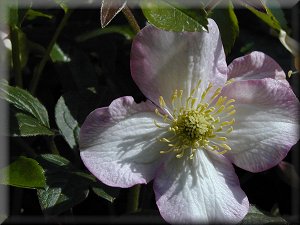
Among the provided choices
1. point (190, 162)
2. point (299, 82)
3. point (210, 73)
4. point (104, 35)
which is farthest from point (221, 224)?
point (104, 35)

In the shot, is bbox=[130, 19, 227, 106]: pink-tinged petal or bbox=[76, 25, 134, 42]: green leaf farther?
bbox=[76, 25, 134, 42]: green leaf

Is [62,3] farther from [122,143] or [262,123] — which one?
[262,123]

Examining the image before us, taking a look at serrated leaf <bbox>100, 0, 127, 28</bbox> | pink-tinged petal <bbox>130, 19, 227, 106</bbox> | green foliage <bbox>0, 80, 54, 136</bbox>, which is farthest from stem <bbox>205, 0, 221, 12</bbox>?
green foliage <bbox>0, 80, 54, 136</bbox>

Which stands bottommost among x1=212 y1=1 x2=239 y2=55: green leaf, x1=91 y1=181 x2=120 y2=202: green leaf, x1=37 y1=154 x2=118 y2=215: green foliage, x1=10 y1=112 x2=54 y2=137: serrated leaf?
x1=91 y1=181 x2=120 y2=202: green leaf

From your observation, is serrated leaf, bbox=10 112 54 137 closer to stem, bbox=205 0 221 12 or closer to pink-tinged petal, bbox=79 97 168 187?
pink-tinged petal, bbox=79 97 168 187

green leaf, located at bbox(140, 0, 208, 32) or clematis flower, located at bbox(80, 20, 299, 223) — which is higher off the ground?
green leaf, located at bbox(140, 0, 208, 32)

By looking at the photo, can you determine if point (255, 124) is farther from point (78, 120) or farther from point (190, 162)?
point (78, 120)
